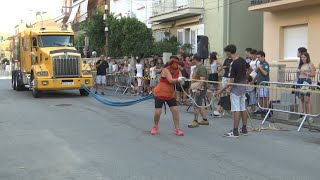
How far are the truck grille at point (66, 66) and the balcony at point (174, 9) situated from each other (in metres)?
8.09

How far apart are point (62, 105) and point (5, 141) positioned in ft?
22.9

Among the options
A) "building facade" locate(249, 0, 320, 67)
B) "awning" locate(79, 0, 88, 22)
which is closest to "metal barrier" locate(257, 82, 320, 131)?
"building facade" locate(249, 0, 320, 67)

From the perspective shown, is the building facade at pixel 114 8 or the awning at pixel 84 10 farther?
the awning at pixel 84 10

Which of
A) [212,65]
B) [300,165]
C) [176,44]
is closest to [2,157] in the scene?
[300,165]

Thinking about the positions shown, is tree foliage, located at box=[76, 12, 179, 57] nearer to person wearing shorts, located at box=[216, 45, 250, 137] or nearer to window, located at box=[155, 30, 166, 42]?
window, located at box=[155, 30, 166, 42]

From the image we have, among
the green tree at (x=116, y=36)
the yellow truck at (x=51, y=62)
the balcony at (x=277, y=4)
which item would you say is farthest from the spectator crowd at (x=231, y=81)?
the green tree at (x=116, y=36)

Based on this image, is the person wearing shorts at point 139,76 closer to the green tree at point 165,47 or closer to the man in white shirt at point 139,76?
the man in white shirt at point 139,76

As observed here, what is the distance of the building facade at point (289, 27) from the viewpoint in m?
18.2

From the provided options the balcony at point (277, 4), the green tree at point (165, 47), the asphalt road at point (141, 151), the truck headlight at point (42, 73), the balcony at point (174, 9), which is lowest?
the asphalt road at point (141, 151)

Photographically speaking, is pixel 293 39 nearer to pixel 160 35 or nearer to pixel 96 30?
pixel 160 35

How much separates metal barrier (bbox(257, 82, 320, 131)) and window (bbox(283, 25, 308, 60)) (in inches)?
298

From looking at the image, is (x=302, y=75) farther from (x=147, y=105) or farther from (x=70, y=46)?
(x=70, y=46)

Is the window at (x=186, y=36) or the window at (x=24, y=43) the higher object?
the window at (x=186, y=36)

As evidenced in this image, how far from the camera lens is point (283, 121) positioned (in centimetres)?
1175
